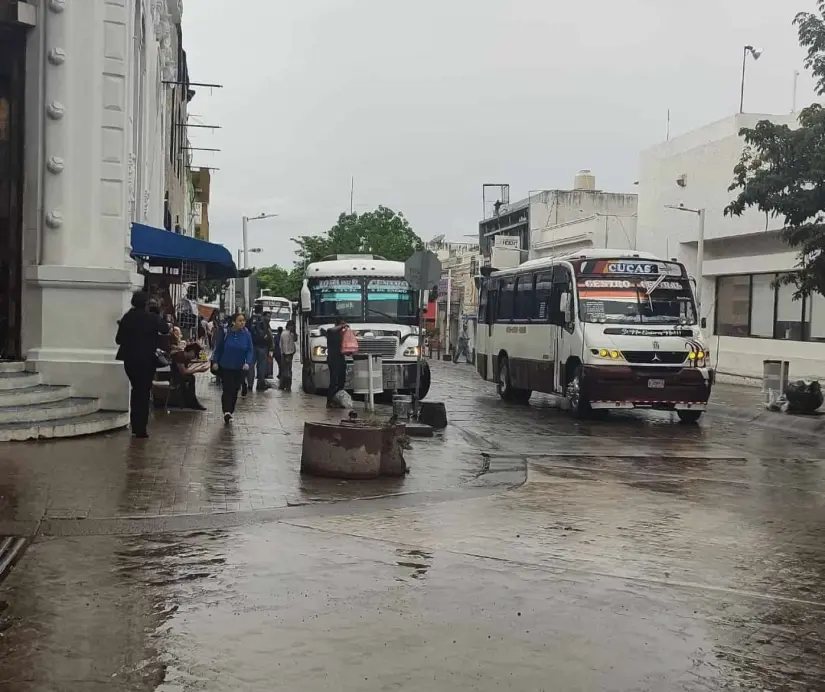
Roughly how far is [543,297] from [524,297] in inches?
59.2

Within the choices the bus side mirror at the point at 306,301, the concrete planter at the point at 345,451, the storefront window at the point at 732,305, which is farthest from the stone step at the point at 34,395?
the storefront window at the point at 732,305

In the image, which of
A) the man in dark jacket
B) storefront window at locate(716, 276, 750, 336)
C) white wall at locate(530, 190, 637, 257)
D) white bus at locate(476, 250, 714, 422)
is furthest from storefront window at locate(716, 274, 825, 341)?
the man in dark jacket

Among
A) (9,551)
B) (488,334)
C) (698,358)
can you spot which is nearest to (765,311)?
(488,334)

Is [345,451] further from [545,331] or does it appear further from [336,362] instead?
[545,331]

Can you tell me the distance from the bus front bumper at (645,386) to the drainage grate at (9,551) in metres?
12.6

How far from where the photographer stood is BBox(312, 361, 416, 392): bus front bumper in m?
21.6

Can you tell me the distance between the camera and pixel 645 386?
18312 millimetres

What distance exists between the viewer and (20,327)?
537 inches

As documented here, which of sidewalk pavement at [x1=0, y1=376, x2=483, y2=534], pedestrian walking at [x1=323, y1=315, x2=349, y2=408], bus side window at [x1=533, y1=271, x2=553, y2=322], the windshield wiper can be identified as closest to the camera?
sidewalk pavement at [x1=0, y1=376, x2=483, y2=534]

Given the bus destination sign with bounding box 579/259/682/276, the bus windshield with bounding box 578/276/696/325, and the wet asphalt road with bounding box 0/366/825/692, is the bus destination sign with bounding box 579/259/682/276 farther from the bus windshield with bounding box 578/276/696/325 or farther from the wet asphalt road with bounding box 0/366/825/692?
the wet asphalt road with bounding box 0/366/825/692

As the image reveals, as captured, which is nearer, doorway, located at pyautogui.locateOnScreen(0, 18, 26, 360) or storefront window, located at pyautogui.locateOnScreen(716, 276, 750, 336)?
doorway, located at pyautogui.locateOnScreen(0, 18, 26, 360)

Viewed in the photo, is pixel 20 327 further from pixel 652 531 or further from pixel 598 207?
pixel 598 207

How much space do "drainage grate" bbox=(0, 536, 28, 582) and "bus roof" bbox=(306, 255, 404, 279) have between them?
16.0m

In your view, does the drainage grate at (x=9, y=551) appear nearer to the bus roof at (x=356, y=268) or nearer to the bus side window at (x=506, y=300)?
the bus roof at (x=356, y=268)
